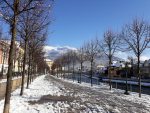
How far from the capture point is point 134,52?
28656 mm

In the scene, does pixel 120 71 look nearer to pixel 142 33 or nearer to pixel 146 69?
pixel 146 69

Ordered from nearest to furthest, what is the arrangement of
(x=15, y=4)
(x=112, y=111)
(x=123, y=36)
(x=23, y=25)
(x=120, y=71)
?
(x=15, y=4) < (x=112, y=111) < (x=23, y=25) < (x=123, y=36) < (x=120, y=71)

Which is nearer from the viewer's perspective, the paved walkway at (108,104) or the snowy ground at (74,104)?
the snowy ground at (74,104)

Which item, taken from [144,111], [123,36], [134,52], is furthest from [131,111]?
[123,36]

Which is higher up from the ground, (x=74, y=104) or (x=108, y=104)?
(x=74, y=104)

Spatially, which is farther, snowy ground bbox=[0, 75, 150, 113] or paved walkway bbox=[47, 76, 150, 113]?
paved walkway bbox=[47, 76, 150, 113]

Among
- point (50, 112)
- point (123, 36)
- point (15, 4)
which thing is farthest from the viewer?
point (123, 36)

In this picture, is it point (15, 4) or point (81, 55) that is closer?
point (15, 4)

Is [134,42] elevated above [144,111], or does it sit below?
above

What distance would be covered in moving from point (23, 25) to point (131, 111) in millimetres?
11297

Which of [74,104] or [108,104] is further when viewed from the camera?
[108,104]

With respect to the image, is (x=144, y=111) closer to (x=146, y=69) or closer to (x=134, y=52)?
(x=134, y=52)

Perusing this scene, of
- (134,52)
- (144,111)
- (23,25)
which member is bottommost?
(144,111)

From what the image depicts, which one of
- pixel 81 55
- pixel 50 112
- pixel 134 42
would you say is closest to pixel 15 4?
pixel 50 112
